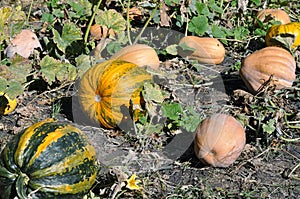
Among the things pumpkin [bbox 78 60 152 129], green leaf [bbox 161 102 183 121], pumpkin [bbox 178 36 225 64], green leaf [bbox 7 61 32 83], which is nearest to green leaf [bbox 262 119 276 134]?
green leaf [bbox 161 102 183 121]

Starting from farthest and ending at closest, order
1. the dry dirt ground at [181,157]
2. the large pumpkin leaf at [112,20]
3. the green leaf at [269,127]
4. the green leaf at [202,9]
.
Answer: the green leaf at [202,9] < the large pumpkin leaf at [112,20] < the green leaf at [269,127] < the dry dirt ground at [181,157]

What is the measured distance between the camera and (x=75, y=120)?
4656 mm

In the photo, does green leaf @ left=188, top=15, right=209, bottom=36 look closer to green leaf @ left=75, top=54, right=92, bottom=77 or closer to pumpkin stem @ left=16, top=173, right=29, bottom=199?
green leaf @ left=75, top=54, right=92, bottom=77

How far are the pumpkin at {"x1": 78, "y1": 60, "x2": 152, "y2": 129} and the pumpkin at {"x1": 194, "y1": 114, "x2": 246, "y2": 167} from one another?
0.55 m

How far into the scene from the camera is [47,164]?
352 cm

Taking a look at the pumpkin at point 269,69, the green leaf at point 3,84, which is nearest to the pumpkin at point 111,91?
the green leaf at point 3,84

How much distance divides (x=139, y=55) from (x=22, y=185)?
185cm

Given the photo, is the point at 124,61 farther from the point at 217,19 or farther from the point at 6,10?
the point at 217,19

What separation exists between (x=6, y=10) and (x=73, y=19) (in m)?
1.20

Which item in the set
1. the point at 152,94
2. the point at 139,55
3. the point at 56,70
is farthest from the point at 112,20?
the point at 152,94

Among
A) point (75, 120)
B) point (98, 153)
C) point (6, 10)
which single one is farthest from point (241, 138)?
point (6, 10)

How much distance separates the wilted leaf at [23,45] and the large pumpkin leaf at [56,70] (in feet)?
1.49

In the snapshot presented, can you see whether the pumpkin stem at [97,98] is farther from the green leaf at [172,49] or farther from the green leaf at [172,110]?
the green leaf at [172,49]

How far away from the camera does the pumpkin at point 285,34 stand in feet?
17.7
